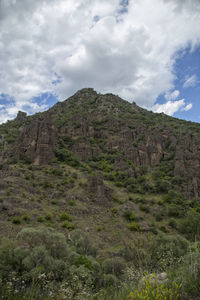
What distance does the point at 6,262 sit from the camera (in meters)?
11.6

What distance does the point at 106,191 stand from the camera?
115 feet

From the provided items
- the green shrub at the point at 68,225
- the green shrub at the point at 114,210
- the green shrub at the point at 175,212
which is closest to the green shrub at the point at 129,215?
the green shrub at the point at 114,210

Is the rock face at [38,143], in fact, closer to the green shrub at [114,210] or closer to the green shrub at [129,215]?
the green shrub at [114,210]

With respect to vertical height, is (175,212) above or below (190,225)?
above

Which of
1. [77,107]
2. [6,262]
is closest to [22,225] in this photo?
[6,262]

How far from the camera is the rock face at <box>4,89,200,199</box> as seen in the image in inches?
1684

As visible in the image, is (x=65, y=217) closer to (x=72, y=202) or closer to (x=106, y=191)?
(x=72, y=202)

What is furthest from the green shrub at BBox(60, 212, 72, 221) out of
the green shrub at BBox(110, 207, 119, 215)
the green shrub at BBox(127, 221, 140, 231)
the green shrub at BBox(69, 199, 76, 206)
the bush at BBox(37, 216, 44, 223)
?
the green shrub at BBox(127, 221, 140, 231)

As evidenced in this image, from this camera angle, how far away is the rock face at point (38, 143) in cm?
4109

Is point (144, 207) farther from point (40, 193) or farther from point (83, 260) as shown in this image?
point (83, 260)

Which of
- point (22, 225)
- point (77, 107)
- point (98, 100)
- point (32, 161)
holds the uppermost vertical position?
point (98, 100)

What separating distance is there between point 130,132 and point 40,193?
133 ft

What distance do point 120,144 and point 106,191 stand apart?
27.1 metres

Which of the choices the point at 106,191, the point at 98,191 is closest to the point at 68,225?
the point at 98,191
